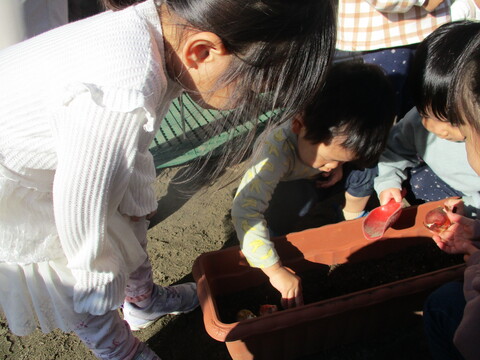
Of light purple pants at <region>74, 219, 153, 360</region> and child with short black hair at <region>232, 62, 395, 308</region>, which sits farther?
child with short black hair at <region>232, 62, 395, 308</region>

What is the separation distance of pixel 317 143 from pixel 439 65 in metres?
0.42

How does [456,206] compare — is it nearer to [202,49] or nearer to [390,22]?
[390,22]

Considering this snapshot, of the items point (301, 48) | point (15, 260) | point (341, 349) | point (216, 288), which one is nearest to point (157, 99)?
point (301, 48)

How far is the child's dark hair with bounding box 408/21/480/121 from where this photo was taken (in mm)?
1139

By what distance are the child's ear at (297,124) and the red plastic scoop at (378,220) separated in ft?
1.36

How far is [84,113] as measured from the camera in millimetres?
691

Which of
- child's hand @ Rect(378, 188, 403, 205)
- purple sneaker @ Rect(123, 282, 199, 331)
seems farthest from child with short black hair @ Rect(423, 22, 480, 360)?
purple sneaker @ Rect(123, 282, 199, 331)

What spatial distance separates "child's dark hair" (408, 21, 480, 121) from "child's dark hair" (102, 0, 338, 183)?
0.52 m

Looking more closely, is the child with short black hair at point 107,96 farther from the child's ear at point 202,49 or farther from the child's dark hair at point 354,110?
the child's dark hair at point 354,110

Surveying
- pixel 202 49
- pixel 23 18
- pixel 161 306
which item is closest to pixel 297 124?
pixel 202 49

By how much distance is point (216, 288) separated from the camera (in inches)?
55.0

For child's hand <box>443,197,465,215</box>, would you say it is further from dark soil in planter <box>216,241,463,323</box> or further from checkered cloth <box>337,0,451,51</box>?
checkered cloth <box>337,0,451,51</box>

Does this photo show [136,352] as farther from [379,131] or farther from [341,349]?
[379,131]

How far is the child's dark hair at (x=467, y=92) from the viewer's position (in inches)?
35.0
